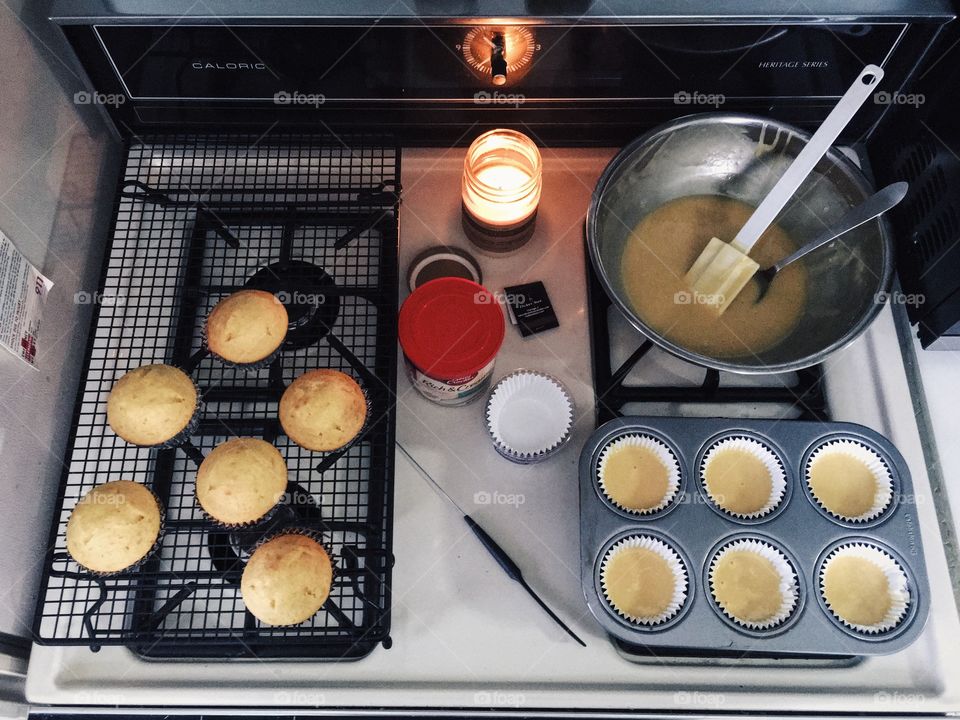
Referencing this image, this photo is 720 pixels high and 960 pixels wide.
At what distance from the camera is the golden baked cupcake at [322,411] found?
841mm

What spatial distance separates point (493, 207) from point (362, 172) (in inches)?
7.7

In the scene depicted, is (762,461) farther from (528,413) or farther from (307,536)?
(307,536)

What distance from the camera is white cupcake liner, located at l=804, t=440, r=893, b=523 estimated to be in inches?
34.6

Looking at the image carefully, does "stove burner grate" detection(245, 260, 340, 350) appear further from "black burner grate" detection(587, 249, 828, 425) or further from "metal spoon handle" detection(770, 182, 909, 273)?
"metal spoon handle" detection(770, 182, 909, 273)

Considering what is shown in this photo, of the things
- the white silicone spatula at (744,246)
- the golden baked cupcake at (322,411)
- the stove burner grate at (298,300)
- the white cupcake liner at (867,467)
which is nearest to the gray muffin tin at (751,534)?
the white cupcake liner at (867,467)

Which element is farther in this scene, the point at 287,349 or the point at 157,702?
the point at 287,349

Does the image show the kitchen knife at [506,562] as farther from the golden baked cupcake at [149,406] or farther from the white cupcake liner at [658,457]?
the golden baked cupcake at [149,406]

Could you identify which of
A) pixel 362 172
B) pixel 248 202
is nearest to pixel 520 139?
pixel 362 172

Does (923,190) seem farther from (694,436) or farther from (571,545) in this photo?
(571,545)

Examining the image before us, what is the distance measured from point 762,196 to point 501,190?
1.20 ft

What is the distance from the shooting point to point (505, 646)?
89 centimetres

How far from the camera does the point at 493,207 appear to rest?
0.97 meters

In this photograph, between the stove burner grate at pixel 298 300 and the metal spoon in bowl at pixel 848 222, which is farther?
the stove burner grate at pixel 298 300

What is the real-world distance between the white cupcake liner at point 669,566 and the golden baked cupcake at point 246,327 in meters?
0.48
